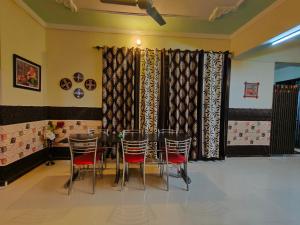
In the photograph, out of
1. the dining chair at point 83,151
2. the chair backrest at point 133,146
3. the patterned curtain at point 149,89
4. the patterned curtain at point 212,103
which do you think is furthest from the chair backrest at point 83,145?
the patterned curtain at point 212,103

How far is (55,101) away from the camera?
4.46m

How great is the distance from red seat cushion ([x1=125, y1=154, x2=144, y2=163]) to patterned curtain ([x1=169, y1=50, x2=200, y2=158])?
1.61 meters

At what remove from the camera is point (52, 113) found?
4457 millimetres

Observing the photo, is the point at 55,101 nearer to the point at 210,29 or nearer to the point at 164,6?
the point at 164,6

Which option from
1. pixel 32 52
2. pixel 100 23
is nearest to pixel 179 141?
pixel 100 23

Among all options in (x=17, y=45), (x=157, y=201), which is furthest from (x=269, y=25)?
(x=17, y=45)

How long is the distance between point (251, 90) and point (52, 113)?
4925mm

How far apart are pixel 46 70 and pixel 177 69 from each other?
2.99 metres

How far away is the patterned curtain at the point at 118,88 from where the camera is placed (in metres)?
4.42

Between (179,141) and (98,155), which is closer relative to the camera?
(179,141)

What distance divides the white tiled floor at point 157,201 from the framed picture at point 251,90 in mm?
2012

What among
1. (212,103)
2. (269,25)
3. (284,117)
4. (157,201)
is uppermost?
(269,25)

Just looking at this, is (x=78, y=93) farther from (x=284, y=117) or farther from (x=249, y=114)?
(x=284, y=117)

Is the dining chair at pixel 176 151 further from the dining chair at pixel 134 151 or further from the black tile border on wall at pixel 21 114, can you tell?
the black tile border on wall at pixel 21 114
